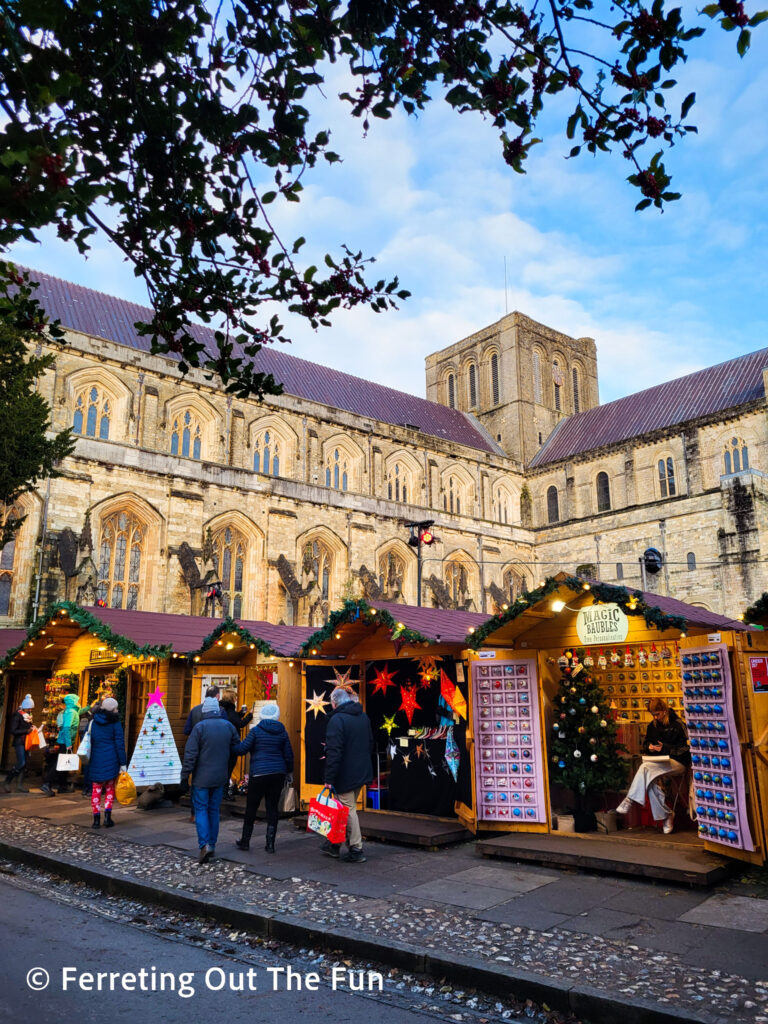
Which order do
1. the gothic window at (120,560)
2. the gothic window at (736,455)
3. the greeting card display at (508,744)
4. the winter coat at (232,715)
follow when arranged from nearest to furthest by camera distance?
the greeting card display at (508,744) < the winter coat at (232,715) < the gothic window at (120,560) < the gothic window at (736,455)

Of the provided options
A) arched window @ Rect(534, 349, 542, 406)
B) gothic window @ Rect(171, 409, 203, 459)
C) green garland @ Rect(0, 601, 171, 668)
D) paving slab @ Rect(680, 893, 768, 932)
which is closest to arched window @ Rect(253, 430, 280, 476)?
gothic window @ Rect(171, 409, 203, 459)

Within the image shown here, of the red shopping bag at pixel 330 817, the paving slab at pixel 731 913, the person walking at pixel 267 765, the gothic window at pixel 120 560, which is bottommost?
the paving slab at pixel 731 913

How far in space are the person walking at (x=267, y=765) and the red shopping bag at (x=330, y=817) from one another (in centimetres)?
60

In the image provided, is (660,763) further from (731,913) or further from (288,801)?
(288,801)

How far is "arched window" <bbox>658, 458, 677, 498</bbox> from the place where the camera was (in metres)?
33.3

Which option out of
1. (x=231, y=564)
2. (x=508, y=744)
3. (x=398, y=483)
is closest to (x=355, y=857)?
(x=508, y=744)

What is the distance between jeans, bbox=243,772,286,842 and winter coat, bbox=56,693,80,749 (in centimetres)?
713

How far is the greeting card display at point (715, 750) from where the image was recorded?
A: 6938mm

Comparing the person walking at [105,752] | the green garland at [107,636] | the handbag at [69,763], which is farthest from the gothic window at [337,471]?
the person walking at [105,752]

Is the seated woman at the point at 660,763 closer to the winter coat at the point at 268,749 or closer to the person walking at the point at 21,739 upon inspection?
the winter coat at the point at 268,749

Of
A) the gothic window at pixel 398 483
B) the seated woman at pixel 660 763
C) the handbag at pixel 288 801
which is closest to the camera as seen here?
the seated woman at pixel 660 763

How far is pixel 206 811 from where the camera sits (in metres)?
7.99

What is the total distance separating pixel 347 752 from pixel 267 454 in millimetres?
23050

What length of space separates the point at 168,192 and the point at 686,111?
3.09 meters
